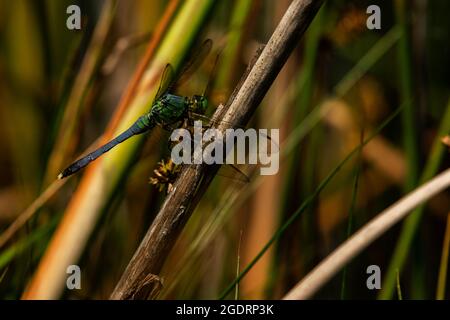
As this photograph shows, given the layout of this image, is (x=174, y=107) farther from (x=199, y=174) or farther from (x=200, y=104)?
(x=199, y=174)

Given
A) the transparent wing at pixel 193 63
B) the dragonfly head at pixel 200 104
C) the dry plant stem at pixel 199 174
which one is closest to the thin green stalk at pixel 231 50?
the transparent wing at pixel 193 63

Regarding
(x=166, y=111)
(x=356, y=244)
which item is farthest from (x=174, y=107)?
(x=356, y=244)

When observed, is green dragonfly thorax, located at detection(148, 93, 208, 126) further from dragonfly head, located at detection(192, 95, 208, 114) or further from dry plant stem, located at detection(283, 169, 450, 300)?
dry plant stem, located at detection(283, 169, 450, 300)

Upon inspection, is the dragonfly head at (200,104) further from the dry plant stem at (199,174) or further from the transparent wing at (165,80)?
the dry plant stem at (199,174)

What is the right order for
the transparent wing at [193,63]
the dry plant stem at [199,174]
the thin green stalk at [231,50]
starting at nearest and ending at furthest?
the dry plant stem at [199,174], the transparent wing at [193,63], the thin green stalk at [231,50]
